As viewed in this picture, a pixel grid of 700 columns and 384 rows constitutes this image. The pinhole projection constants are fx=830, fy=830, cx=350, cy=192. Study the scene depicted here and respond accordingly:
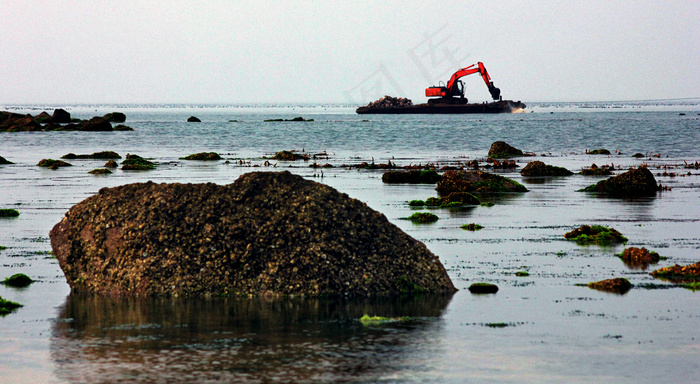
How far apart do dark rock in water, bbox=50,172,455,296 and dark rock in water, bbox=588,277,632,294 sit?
93.8 inches

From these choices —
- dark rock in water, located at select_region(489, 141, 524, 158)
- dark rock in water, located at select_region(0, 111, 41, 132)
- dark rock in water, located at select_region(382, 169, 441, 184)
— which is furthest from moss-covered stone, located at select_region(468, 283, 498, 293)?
dark rock in water, located at select_region(0, 111, 41, 132)

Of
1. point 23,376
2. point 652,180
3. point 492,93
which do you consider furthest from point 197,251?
point 492,93

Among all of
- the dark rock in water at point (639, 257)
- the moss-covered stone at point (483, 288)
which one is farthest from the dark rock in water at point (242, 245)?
the dark rock in water at point (639, 257)

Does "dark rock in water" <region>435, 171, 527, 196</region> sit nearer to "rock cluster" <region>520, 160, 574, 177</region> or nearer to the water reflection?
"rock cluster" <region>520, 160, 574, 177</region>

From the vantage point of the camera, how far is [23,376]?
848 cm

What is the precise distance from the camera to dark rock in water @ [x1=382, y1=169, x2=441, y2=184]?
34.2 meters

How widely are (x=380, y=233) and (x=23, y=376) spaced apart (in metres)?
6.04

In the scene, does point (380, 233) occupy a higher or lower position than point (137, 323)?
higher

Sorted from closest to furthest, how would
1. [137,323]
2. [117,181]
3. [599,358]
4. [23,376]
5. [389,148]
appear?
[23,376], [599,358], [137,323], [117,181], [389,148]

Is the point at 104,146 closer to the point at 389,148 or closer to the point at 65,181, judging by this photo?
the point at 389,148

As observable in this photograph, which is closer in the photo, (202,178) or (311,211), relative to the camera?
(311,211)

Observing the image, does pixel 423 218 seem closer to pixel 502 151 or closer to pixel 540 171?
pixel 540 171

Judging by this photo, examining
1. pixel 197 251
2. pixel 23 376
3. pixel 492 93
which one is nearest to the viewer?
pixel 23 376

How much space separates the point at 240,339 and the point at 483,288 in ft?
15.0
